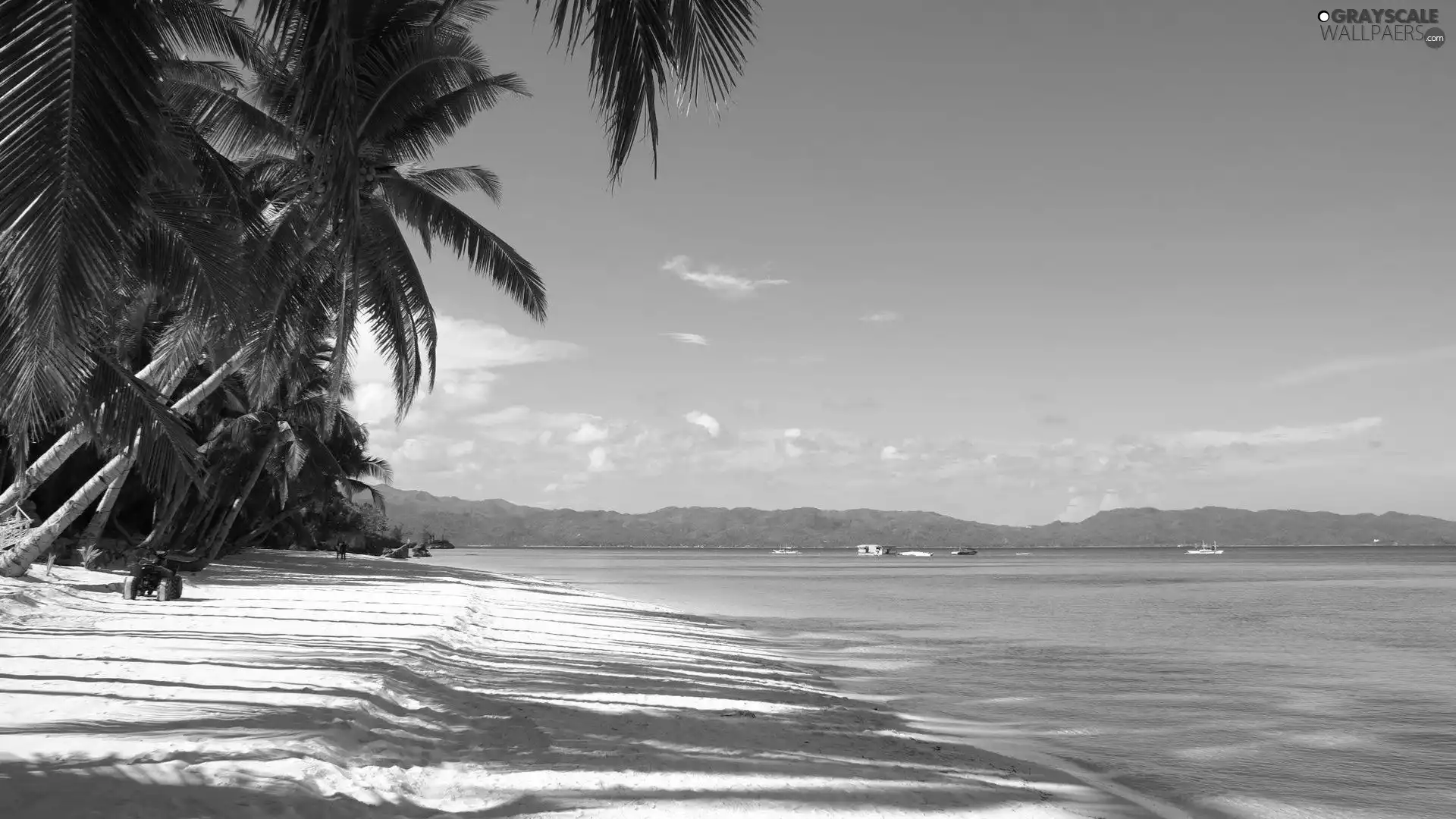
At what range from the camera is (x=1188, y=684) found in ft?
43.5

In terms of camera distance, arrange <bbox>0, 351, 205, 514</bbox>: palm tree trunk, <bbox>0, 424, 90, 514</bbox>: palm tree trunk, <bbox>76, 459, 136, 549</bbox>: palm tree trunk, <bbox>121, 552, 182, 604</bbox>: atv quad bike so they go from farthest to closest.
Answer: <bbox>76, 459, 136, 549</bbox>: palm tree trunk → <bbox>121, 552, 182, 604</bbox>: atv quad bike → <bbox>0, 424, 90, 514</bbox>: palm tree trunk → <bbox>0, 351, 205, 514</bbox>: palm tree trunk

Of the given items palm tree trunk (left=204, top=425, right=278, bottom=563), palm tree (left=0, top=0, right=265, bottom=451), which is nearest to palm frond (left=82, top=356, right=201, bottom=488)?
palm tree (left=0, top=0, right=265, bottom=451)

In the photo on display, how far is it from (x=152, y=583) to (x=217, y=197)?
25.5ft

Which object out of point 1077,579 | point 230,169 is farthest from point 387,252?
point 1077,579

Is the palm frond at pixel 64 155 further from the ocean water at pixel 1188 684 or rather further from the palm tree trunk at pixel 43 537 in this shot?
the palm tree trunk at pixel 43 537

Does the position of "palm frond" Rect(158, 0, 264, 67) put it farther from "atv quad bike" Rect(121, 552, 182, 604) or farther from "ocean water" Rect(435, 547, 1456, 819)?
"ocean water" Rect(435, 547, 1456, 819)

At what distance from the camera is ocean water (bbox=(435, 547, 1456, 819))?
8086 mm

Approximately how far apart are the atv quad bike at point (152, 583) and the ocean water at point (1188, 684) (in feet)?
34.9

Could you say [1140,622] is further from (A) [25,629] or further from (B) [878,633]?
(A) [25,629]

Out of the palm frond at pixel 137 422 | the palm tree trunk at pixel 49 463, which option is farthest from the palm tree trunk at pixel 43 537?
the palm frond at pixel 137 422

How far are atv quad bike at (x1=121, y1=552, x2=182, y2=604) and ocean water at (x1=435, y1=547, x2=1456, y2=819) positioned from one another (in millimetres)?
10644

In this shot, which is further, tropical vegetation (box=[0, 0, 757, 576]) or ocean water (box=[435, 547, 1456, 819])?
ocean water (box=[435, 547, 1456, 819])

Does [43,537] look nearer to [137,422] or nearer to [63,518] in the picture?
[63,518]

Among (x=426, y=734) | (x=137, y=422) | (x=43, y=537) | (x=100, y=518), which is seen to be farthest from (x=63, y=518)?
(x=426, y=734)
